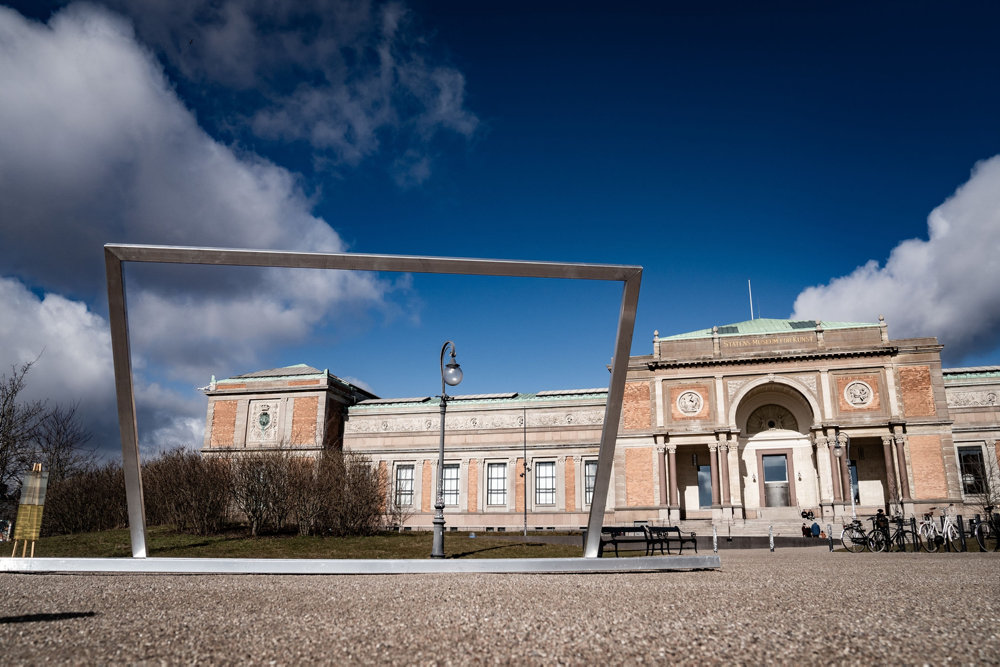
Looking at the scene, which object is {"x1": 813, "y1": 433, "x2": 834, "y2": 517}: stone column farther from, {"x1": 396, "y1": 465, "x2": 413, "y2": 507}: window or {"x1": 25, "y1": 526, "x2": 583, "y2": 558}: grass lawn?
{"x1": 396, "y1": 465, "x2": 413, "y2": 507}: window

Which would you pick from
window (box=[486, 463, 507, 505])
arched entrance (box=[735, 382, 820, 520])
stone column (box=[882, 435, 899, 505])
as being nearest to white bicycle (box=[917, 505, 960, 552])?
stone column (box=[882, 435, 899, 505])

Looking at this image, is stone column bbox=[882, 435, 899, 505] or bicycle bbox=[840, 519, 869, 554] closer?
bicycle bbox=[840, 519, 869, 554]

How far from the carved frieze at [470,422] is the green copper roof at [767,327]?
7.70m

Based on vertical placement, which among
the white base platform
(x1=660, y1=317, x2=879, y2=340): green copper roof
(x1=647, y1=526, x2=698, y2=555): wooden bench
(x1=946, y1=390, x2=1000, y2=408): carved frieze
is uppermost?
(x1=660, y1=317, x2=879, y2=340): green copper roof

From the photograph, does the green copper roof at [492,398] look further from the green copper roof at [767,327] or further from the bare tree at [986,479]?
the bare tree at [986,479]

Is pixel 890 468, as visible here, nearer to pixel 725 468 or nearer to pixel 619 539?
pixel 725 468

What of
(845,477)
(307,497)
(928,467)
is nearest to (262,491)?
(307,497)

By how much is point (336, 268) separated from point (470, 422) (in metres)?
34.7

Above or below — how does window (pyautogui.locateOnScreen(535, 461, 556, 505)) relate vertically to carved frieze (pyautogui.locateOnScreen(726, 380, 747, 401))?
below

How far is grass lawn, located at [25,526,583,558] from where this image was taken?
15789mm

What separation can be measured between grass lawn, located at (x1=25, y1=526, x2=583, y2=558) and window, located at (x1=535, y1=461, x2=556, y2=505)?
20.1 metres

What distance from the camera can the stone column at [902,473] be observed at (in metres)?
33.1

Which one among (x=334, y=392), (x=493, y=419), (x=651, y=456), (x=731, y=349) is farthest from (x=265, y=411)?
(x=731, y=349)

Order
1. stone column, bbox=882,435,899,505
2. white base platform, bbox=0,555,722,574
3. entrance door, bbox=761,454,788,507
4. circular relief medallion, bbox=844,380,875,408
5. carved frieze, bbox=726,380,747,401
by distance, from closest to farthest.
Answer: white base platform, bbox=0,555,722,574
stone column, bbox=882,435,899,505
circular relief medallion, bbox=844,380,875,408
entrance door, bbox=761,454,788,507
carved frieze, bbox=726,380,747,401
